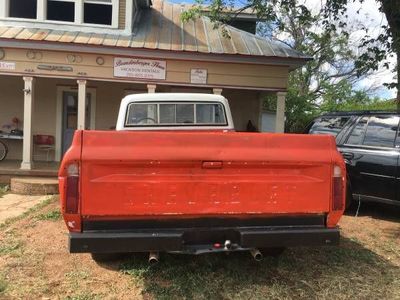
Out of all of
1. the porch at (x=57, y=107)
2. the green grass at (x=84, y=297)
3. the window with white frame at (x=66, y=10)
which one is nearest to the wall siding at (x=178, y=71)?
the porch at (x=57, y=107)

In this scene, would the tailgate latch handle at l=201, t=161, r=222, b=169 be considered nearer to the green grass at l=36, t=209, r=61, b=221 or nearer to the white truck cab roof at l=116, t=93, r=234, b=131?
the white truck cab roof at l=116, t=93, r=234, b=131

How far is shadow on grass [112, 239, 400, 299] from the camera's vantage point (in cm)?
467

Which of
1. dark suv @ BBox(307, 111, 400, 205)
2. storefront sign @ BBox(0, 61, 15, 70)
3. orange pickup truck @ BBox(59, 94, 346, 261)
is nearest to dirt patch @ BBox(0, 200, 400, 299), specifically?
orange pickup truck @ BBox(59, 94, 346, 261)

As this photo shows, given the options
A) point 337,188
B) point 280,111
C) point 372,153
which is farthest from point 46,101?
point 337,188

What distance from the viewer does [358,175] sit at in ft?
24.8

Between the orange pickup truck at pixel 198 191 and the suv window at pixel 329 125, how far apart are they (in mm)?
3911

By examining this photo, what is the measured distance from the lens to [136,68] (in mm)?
12844

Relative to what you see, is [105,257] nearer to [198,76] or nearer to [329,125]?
[329,125]

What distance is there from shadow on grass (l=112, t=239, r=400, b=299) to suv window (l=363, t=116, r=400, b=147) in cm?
219

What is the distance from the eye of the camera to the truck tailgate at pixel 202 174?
4055 mm

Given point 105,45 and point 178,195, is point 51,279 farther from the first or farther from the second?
point 105,45

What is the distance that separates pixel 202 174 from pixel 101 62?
30.4 feet

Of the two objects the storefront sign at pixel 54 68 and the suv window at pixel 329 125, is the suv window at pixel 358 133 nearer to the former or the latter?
the suv window at pixel 329 125

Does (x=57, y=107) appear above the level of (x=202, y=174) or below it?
above
